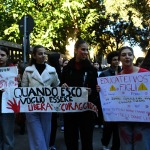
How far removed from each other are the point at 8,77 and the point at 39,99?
56cm

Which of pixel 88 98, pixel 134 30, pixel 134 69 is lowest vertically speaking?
pixel 88 98

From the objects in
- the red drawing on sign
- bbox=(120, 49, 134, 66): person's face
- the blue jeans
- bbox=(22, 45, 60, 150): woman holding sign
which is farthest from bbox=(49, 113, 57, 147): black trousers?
bbox=(120, 49, 134, 66): person's face

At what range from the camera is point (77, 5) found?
1761 cm

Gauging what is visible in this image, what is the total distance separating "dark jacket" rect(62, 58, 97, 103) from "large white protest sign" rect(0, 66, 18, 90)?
81 centimetres

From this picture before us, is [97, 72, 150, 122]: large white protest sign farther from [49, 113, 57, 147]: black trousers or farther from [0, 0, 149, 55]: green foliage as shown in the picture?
[0, 0, 149, 55]: green foliage

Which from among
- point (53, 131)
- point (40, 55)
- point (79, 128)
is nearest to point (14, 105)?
point (40, 55)

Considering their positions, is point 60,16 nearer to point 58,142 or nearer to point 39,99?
point 58,142

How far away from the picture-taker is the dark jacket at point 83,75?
4.60 m

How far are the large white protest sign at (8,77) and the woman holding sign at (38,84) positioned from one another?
14 cm

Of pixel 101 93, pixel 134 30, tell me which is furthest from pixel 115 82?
pixel 134 30

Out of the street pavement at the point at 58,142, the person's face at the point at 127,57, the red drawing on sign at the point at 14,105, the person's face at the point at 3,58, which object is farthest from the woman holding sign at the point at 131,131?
the street pavement at the point at 58,142

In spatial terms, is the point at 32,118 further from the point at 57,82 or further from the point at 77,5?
the point at 77,5

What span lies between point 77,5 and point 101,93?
45.2ft

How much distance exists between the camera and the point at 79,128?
187 inches
